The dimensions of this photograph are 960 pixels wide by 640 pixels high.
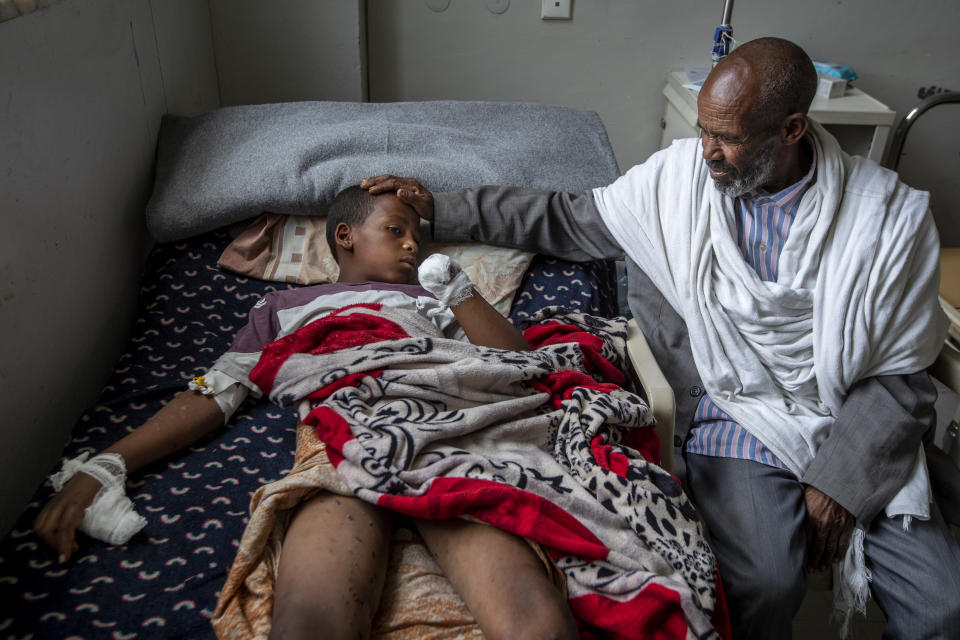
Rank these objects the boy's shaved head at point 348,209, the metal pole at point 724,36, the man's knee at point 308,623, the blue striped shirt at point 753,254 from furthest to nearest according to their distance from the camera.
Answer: the metal pole at point 724,36
the boy's shaved head at point 348,209
the blue striped shirt at point 753,254
the man's knee at point 308,623

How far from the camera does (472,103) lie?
2268 millimetres

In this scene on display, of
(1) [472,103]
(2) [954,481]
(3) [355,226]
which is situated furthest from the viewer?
(1) [472,103]

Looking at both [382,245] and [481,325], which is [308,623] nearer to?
[481,325]

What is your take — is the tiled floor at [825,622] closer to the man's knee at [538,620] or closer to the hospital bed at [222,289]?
the hospital bed at [222,289]

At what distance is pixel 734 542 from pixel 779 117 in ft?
2.70

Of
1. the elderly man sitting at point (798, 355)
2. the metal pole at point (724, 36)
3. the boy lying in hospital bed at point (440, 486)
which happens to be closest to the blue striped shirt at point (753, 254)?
the elderly man sitting at point (798, 355)

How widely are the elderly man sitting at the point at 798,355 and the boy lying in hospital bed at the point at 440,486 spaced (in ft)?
0.98

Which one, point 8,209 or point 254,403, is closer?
point 8,209

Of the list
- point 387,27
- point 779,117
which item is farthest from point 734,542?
point 387,27

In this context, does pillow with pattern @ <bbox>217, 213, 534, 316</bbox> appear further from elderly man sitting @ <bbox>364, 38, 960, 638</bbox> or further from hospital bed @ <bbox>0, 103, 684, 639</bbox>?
elderly man sitting @ <bbox>364, 38, 960, 638</bbox>

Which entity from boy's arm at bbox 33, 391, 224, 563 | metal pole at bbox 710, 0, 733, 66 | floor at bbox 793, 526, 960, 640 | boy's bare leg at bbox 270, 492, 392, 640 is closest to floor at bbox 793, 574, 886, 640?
floor at bbox 793, 526, 960, 640

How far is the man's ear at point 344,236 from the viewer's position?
173cm

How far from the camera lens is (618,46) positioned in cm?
270

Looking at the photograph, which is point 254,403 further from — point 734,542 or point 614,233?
point 734,542
